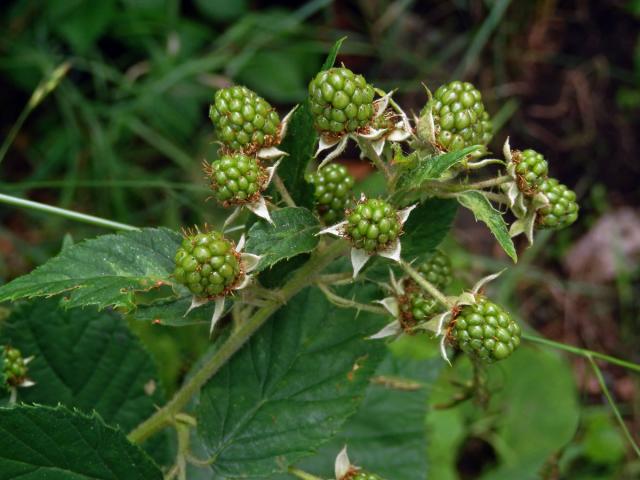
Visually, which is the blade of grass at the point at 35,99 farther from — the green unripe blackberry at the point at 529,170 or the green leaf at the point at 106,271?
the green unripe blackberry at the point at 529,170

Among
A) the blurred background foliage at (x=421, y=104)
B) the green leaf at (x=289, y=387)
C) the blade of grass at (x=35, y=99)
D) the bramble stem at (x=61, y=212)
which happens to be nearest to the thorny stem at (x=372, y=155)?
the green leaf at (x=289, y=387)

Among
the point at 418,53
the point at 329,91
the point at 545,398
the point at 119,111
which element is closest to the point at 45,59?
the point at 119,111

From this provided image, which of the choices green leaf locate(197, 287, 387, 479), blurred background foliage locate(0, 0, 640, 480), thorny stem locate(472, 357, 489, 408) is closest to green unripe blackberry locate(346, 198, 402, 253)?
green leaf locate(197, 287, 387, 479)

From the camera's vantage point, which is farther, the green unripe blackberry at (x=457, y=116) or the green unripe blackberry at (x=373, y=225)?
the green unripe blackberry at (x=457, y=116)

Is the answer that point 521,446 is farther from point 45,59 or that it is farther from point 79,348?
point 45,59

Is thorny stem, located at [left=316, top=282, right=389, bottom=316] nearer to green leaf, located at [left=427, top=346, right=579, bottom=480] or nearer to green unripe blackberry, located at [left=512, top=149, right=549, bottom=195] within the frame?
green unripe blackberry, located at [left=512, top=149, right=549, bottom=195]
